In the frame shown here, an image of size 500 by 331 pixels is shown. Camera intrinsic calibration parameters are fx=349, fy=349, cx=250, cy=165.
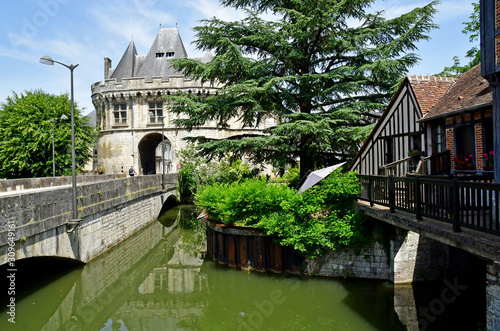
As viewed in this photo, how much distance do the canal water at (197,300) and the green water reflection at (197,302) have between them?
0.02m

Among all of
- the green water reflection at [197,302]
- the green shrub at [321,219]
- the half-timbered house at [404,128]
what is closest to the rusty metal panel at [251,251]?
the green water reflection at [197,302]

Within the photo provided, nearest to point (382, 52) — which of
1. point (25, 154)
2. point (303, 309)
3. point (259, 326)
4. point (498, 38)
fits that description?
point (498, 38)

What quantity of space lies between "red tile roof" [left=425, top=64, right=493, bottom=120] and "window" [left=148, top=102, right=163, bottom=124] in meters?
28.6

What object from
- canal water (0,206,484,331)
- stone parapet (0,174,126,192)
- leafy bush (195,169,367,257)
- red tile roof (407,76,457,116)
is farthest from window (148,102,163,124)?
red tile roof (407,76,457,116)

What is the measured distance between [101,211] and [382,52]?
11.8 m

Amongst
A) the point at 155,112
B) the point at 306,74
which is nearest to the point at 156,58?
the point at 155,112

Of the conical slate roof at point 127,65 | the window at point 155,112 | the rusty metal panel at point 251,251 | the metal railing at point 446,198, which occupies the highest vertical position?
the conical slate roof at point 127,65

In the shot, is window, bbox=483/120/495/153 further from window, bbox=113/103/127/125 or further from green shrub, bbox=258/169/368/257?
window, bbox=113/103/127/125

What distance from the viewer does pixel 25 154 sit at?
26.2 meters

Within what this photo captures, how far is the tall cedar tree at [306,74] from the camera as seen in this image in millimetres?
12656

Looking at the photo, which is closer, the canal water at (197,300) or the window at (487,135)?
the canal water at (197,300)

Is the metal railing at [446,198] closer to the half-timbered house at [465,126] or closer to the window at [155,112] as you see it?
the half-timbered house at [465,126]

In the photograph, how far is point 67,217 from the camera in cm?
979

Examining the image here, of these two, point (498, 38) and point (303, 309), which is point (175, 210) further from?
point (498, 38)
